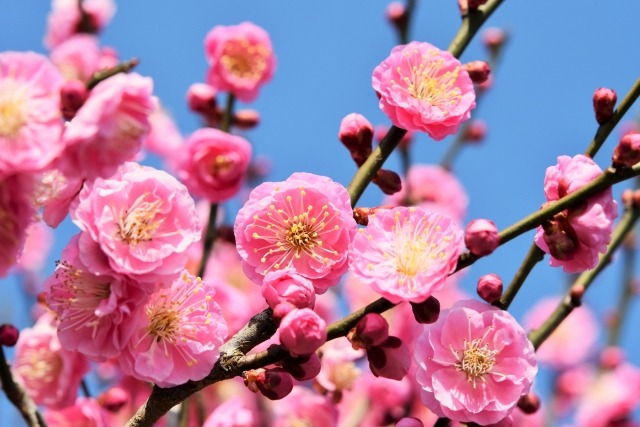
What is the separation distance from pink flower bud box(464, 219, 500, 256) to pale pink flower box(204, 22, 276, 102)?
6.28 ft

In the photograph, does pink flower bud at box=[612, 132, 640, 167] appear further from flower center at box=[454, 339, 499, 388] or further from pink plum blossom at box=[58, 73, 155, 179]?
pink plum blossom at box=[58, 73, 155, 179]

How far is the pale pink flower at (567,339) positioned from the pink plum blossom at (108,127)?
461 cm

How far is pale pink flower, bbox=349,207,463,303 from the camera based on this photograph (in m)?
1.72

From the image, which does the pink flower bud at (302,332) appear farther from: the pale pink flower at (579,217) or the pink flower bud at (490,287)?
the pale pink flower at (579,217)

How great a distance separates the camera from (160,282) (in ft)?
5.57

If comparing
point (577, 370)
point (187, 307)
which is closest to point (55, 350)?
point (187, 307)

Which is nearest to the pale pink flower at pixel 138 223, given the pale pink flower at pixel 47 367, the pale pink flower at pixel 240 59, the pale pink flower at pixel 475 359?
the pale pink flower at pixel 475 359

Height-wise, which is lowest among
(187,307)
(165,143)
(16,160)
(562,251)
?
(165,143)

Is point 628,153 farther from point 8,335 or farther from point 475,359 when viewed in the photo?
point 8,335

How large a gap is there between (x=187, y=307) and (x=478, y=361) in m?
0.70

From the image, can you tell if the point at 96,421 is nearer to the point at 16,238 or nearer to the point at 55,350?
the point at 55,350

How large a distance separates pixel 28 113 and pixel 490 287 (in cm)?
105

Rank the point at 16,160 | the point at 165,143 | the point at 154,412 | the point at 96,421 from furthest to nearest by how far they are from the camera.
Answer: the point at 165,143 → the point at 96,421 → the point at 154,412 → the point at 16,160

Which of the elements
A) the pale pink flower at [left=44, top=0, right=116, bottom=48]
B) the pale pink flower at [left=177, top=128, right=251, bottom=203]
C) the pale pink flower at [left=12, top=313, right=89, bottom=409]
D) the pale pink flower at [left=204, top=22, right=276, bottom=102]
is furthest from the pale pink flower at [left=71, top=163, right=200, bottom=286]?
the pale pink flower at [left=44, top=0, right=116, bottom=48]
